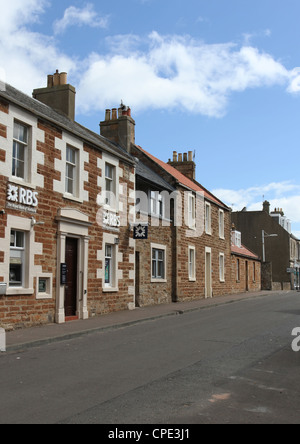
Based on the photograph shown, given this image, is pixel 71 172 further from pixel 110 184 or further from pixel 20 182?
pixel 20 182

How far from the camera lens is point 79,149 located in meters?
16.6

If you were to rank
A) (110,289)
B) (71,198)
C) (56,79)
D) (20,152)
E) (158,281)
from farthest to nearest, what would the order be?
(158,281)
(56,79)
(110,289)
(71,198)
(20,152)

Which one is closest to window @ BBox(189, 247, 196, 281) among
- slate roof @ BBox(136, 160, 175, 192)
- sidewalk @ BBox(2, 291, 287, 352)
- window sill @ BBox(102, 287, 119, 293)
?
slate roof @ BBox(136, 160, 175, 192)

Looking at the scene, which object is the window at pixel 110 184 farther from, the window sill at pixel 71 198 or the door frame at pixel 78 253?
the window sill at pixel 71 198

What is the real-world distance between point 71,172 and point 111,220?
2.84 m

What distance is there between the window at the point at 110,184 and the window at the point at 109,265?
1740 mm

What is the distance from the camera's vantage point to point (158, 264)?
23.6 meters

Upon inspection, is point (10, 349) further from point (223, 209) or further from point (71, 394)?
point (223, 209)

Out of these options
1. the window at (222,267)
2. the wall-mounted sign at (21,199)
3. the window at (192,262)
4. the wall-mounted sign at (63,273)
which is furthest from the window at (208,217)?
the wall-mounted sign at (21,199)

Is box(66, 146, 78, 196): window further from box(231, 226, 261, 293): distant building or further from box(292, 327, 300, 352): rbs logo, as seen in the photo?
box(231, 226, 261, 293): distant building

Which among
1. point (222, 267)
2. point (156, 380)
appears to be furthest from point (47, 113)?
point (222, 267)

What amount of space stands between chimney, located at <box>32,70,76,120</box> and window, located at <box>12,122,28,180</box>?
15.9 ft

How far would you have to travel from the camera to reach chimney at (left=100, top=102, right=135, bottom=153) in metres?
24.1
